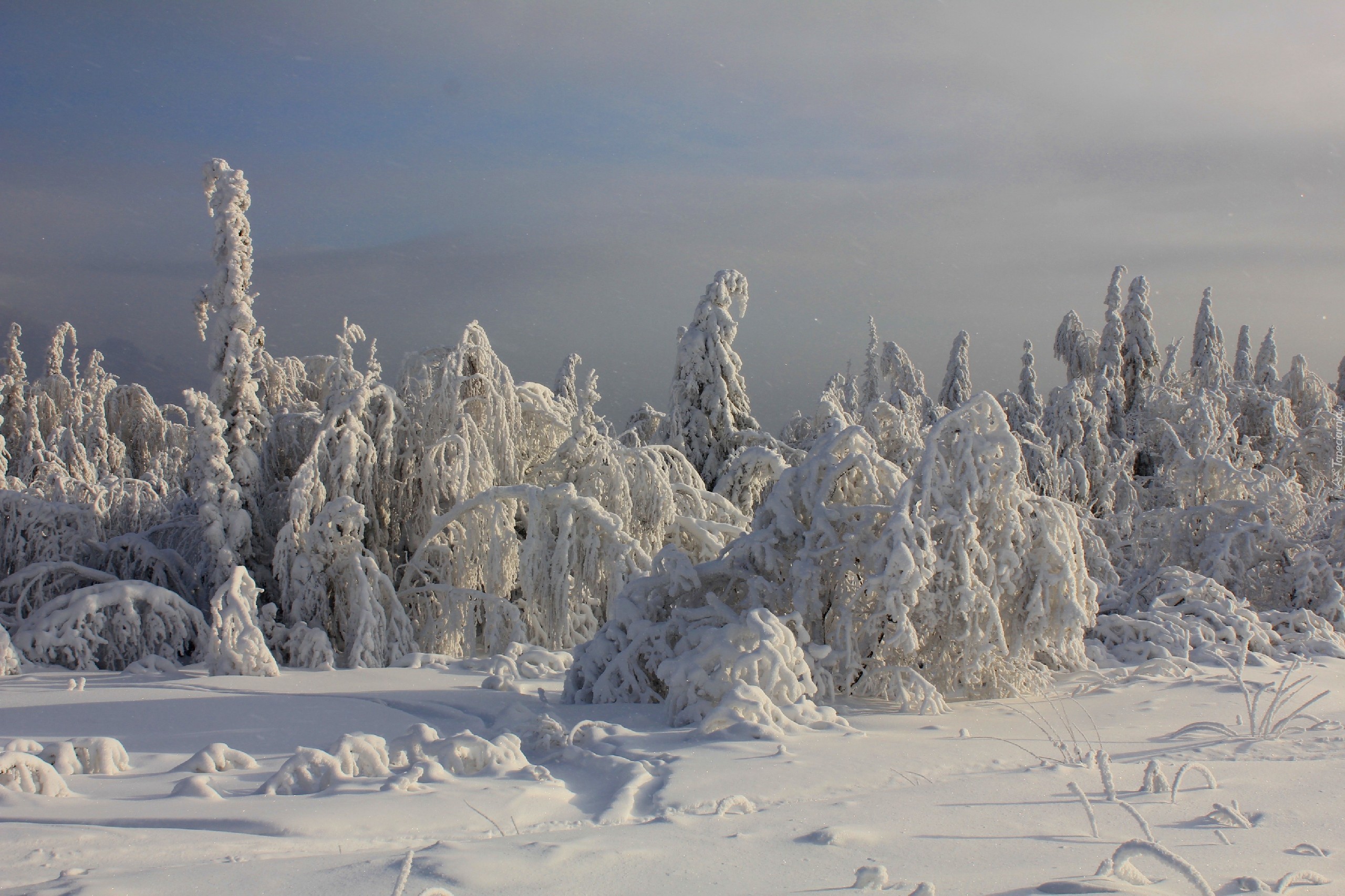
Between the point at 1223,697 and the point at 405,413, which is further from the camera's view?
the point at 405,413

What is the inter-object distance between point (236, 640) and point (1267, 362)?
5346cm

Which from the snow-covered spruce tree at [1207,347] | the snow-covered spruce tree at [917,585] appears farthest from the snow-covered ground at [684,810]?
the snow-covered spruce tree at [1207,347]

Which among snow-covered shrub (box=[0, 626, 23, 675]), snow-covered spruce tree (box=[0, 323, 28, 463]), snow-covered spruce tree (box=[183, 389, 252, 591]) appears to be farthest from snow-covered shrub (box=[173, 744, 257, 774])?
snow-covered spruce tree (box=[0, 323, 28, 463])

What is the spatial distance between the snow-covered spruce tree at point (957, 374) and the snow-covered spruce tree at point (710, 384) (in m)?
25.6

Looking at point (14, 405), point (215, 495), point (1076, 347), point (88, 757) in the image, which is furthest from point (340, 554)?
point (1076, 347)

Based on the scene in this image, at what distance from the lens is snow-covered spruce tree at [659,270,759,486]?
2014 cm

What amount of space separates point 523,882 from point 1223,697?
22.0ft

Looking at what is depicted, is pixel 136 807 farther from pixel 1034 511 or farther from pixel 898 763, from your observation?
pixel 1034 511

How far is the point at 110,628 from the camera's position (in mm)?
10711

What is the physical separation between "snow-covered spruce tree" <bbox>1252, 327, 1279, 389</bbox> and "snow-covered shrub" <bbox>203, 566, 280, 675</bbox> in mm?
48440

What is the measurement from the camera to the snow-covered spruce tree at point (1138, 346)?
3319 centimetres

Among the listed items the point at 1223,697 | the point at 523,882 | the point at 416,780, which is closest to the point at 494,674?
the point at 416,780

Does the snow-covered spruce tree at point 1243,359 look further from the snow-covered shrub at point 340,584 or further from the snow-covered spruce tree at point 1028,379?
the snow-covered shrub at point 340,584

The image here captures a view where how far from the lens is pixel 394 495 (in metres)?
13.1
